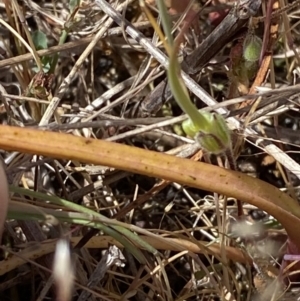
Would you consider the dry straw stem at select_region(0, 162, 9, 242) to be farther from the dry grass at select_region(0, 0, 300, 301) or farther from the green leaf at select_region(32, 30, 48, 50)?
the green leaf at select_region(32, 30, 48, 50)

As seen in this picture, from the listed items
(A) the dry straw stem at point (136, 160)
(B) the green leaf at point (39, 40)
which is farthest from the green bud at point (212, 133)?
(B) the green leaf at point (39, 40)

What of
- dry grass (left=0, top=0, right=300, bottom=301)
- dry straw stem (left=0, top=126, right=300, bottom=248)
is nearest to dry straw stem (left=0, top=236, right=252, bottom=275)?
dry grass (left=0, top=0, right=300, bottom=301)

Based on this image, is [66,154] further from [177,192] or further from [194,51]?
[177,192]

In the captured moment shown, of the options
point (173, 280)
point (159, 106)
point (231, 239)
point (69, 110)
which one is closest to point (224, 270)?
point (231, 239)

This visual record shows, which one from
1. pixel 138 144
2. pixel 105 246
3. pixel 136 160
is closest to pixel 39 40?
pixel 138 144

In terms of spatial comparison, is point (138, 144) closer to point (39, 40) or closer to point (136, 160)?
point (39, 40)
